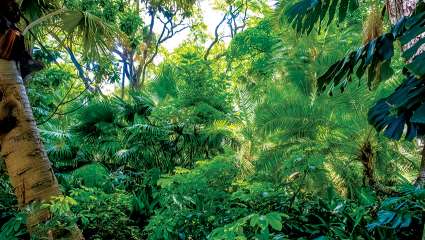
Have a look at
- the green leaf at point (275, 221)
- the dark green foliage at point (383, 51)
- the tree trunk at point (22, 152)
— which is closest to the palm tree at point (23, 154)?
the tree trunk at point (22, 152)

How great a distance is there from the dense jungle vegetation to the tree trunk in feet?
0.06

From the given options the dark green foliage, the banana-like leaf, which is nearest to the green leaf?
the banana-like leaf

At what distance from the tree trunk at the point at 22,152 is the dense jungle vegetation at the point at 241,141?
2cm

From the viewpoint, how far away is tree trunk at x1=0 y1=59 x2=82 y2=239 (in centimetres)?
307

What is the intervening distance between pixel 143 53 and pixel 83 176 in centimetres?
1100

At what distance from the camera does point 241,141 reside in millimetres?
5695

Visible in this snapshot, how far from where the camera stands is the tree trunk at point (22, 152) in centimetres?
307

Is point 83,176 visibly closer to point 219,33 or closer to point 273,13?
point 273,13

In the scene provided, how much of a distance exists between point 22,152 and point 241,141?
323 centimetres

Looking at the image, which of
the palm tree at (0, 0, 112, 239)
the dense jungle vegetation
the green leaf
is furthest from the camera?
the palm tree at (0, 0, 112, 239)

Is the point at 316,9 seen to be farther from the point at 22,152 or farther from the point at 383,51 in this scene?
the point at 22,152

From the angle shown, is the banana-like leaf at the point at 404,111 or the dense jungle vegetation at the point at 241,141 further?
the dense jungle vegetation at the point at 241,141

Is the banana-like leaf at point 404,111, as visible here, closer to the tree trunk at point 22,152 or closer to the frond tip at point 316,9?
the frond tip at point 316,9

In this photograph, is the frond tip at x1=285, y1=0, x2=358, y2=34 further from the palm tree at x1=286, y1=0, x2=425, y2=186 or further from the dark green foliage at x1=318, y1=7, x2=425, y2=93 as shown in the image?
the dark green foliage at x1=318, y1=7, x2=425, y2=93
